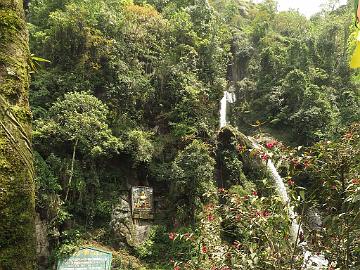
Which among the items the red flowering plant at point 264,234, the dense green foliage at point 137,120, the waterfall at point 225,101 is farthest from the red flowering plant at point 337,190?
the waterfall at point 225,101

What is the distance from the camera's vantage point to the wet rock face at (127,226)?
31.7 feet

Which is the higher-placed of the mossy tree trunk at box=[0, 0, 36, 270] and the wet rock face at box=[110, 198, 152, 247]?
the mossy tree trunk at box=[0, 0, 36, 270]

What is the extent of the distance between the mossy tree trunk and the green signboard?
26.0 ft

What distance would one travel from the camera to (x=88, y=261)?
8289 mm

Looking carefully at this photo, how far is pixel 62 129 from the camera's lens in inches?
375

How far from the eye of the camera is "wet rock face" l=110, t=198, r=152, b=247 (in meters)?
9.65

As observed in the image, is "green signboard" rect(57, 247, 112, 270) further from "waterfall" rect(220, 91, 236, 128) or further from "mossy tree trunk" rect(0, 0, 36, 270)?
"waterfall" rect(220, 91, 236, 128)

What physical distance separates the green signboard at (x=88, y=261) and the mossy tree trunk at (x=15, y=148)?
26.0 feet

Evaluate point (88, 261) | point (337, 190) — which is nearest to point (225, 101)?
point (88, 261)

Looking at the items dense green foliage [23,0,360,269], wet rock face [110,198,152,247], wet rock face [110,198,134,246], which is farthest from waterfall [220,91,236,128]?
wet rock face [110,198,134,246]

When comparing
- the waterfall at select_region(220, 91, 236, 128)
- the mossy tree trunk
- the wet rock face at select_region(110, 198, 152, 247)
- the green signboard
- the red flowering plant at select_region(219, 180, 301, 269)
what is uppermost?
the waterfall at select_region(220, 91, 236, 128)

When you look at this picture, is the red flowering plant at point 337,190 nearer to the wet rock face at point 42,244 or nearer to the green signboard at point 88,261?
the green signboard at point 88,261

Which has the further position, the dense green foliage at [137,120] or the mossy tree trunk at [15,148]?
the dense green foliage at [137,120]

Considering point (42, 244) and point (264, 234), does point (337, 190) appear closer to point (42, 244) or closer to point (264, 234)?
point (264, 234)
